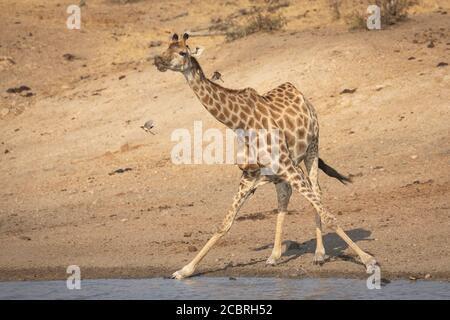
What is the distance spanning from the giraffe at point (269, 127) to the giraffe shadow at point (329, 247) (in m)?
0.27

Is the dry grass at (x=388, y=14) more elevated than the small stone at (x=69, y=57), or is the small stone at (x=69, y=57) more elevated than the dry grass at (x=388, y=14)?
the dry grass at (x=388, y=14)

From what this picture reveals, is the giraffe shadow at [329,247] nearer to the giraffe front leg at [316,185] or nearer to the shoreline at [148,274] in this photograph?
the giraffe front leg at [316,185]

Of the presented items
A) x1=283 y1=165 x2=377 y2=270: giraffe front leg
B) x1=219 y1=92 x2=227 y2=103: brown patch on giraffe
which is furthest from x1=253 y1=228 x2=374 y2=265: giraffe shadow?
x1=219 y1=92 x2=227 y2=103: brown patch on giraffe

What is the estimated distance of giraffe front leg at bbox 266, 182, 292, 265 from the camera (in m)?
10.9

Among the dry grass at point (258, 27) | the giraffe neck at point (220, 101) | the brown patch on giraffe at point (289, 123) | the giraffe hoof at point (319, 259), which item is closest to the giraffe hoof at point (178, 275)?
the giraffe hoof at point (319, 259)

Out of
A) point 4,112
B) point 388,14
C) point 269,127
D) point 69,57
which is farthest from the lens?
point 69,57

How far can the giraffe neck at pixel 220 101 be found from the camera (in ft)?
33.6

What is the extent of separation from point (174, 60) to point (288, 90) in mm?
2013

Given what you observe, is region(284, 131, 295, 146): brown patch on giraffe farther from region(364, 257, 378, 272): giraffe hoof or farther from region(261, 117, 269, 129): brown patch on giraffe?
region(364, 257, 378, 272): giraffe hoof

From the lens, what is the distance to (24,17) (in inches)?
985

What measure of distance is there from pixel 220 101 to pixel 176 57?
85 cm

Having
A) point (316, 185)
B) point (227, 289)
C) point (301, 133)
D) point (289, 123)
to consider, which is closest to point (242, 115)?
point (289, 123)

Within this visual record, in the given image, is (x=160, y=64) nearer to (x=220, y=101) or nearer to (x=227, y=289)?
(x=220, y=101)

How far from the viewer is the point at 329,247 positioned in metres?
11.5
